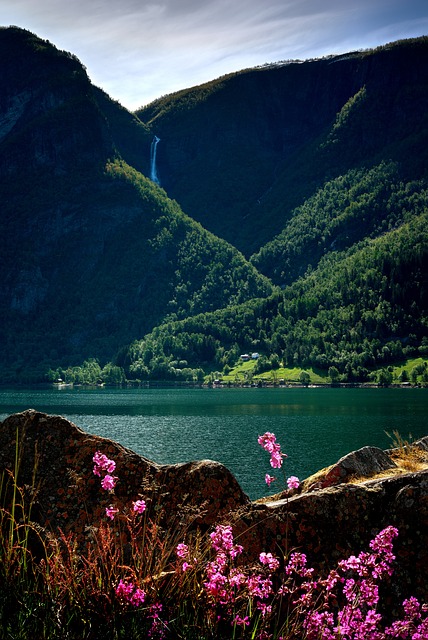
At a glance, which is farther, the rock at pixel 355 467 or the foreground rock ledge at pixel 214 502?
the rock at pixel 355 467

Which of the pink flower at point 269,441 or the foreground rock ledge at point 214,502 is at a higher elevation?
the pink flower at point 269,441

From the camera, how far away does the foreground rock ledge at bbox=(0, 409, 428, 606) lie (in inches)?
297

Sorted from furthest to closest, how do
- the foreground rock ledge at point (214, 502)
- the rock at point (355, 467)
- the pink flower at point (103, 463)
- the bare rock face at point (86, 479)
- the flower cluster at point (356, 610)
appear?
the rock at point (355, 467)
the bare rock face at point (86, 479)
the foreground rock ledge at point (214, 502)
the pink flower at point (103, 463)
the flower cluster at point (356, 610)

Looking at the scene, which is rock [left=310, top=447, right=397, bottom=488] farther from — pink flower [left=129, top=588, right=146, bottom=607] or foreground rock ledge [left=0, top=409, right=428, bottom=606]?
pink flower [left=129, top=588, right=146, bottom=607]

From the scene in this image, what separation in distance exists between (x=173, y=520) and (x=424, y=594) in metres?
2.70

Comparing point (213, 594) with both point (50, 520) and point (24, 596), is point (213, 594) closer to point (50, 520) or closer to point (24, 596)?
point (24, 596)

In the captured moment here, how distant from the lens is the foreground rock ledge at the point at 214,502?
7.54 metres

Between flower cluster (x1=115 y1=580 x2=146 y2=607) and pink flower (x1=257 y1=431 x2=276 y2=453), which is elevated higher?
pink flower (x1=257 y1=431 x2=276 y2=453)

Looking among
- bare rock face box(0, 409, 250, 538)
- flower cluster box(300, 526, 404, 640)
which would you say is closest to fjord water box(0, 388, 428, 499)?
bare rock face box(0, 409, 250, 538)

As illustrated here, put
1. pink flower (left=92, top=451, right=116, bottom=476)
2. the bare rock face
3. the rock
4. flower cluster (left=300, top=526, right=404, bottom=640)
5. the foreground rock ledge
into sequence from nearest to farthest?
1. flower cluster (left=300, top=526, right=404, bottom=640)
2. pink flower (left=92, top=451, right=116, bottom=476)
3. the foreground rock ledge
4. the bare rock face
5. the rock

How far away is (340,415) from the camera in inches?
5231

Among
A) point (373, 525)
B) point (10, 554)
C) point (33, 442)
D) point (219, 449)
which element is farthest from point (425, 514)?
point (219, 449)

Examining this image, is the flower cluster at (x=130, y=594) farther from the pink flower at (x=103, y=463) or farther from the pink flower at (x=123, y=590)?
the pink flower at (x=103, y=463)

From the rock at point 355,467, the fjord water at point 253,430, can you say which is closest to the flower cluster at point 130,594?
the rock at point 355,467
